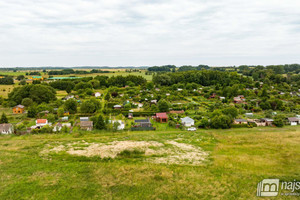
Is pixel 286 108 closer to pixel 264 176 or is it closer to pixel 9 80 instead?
pixel 264 176

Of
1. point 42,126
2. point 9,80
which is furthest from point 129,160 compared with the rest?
point 9,80

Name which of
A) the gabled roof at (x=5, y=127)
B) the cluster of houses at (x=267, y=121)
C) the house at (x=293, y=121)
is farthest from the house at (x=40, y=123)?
the house at (x=293, y=121)

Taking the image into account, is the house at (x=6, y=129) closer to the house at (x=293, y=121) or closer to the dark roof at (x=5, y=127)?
the dark roof at (x=5, y=127)

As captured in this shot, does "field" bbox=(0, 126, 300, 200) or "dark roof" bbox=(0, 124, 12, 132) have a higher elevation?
"dark roof" bbox=(0, 124, 12, 132)
